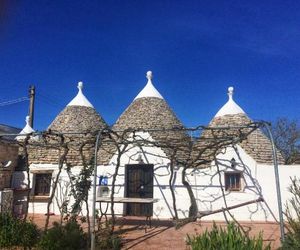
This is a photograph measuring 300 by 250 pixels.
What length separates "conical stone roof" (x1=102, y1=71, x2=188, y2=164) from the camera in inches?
642

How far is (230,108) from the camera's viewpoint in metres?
16.9

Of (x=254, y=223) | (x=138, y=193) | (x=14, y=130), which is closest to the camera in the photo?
(x=254, y=223)

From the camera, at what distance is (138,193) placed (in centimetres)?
1462

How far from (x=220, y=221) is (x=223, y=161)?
8.19 ft

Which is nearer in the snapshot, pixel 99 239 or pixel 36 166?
pixel 99 239

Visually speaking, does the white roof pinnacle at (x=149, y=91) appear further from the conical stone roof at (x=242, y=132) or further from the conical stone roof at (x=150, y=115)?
the conical stone roof at (x=242, y=132)

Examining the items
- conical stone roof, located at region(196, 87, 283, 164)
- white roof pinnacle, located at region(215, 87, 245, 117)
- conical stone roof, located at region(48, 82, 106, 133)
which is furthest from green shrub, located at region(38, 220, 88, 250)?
white roof pinnacle, located at region(215, 87, 245, 117)

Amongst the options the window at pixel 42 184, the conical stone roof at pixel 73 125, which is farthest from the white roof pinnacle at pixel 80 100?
the window at pixel 42 184

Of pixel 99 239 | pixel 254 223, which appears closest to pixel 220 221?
pixel 254 223

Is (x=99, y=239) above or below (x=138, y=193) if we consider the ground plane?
below

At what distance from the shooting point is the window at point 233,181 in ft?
46.0

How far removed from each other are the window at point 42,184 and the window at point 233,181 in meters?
8.45

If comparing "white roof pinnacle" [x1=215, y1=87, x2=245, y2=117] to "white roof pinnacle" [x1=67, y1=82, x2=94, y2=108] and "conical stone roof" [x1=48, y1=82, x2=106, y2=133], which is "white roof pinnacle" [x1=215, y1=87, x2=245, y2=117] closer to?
"conical stone roof" [x1=48, y1=82, x2=106, y2=133]

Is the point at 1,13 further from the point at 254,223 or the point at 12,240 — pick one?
the point at 254,223
